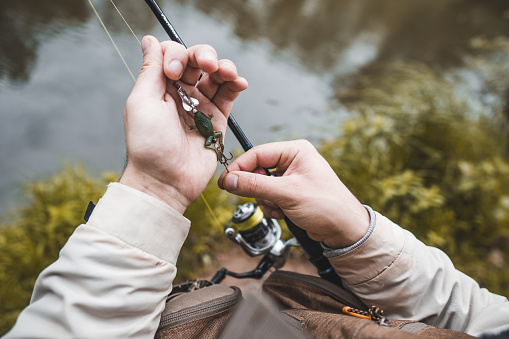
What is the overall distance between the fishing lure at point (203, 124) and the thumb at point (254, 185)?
0.15 m

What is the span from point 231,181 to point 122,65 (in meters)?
4.11

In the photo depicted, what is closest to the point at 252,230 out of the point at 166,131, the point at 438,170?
the point at 166,131

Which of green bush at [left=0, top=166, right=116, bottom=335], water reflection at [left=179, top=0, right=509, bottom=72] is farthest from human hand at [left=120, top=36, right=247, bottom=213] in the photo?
water reflection at [left=179, top=0, right=509, bottom=72]

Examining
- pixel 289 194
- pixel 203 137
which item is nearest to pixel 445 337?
pixel 289 194

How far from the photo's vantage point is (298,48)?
280 inches

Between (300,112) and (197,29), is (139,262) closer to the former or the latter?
(300,112)

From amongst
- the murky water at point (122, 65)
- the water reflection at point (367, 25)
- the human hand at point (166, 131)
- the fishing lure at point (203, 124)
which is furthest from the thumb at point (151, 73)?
the water reflection at point (367, 25)

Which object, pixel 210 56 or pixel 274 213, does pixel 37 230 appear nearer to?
pixel 274 213

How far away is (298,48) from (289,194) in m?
6.41

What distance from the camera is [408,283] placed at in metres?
1.35

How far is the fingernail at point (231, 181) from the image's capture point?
143 cm

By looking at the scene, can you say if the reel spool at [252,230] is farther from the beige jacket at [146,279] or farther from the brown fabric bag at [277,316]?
the beige jacket at [146,279]

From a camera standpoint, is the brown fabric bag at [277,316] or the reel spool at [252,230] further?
the reel spool at [252,230]

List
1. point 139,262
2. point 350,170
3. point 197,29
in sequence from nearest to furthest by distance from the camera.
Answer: point 139,262 → point 350,170 → point 197,29
